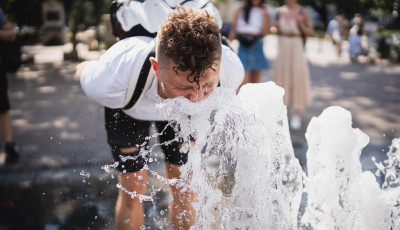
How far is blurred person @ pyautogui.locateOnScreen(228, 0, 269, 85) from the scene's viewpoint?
5.04 metres

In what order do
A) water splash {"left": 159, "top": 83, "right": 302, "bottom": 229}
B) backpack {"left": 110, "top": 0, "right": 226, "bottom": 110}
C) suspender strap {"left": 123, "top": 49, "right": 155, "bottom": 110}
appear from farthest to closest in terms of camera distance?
1. backpack {"left": 110, "top": 0, "right": 226, "bottom": 110}
2. water splash {"left": 159, "top": 83, "right": 302, "bottom": 229}
3. suspender strap {"left": 123, "top": 49, "right": 155, "bottom": 110}

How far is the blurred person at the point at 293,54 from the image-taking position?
5039 millimetres

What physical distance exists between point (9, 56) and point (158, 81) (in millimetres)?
2347

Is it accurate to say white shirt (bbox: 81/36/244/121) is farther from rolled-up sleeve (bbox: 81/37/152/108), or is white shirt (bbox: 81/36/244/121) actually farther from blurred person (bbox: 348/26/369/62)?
blurred person (bbox: 348/26/369/62)

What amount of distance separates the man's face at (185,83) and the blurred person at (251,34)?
338 centimetres

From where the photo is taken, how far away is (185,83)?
1600 millimetres

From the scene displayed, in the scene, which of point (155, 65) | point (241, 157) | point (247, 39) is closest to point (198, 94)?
point (155, 65)

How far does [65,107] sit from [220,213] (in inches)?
171

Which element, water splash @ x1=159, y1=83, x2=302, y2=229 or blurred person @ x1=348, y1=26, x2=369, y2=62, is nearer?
water splash @ x1=159, y1=83, x2=302, y2=229

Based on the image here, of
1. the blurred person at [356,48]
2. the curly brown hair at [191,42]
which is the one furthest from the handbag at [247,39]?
the blurred person at [356,48]

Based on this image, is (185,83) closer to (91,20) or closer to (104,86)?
(104,86)

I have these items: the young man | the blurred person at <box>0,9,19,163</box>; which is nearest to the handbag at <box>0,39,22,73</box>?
the blurred person at <box>0,9,19,163</box>

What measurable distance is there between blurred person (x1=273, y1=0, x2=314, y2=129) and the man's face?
138 inches

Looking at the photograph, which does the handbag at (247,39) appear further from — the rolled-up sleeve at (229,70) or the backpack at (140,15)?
the rolled-up sleeve at (229,70)
